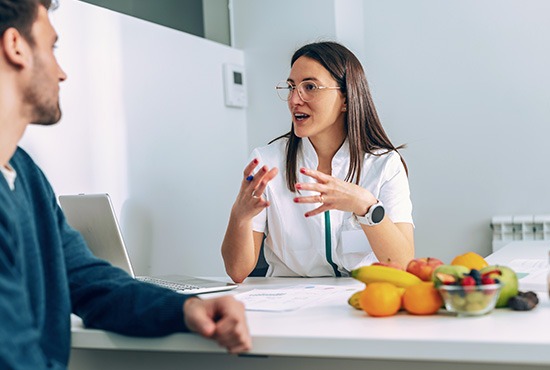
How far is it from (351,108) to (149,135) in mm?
811

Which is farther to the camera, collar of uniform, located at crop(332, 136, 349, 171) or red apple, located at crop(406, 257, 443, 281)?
collar of uniform, located at crop(332, 136, 349, 171)

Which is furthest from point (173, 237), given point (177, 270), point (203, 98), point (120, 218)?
point (203, 98)

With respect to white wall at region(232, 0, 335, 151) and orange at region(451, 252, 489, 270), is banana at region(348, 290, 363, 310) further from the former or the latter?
white wall at region(232, 0, 335, 151)

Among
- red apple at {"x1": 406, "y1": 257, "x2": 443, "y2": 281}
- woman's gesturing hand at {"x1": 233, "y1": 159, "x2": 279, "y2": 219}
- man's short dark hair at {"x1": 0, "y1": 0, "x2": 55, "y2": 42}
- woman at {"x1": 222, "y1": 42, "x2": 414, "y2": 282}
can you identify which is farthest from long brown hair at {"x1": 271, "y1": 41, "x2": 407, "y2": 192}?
man's short dark hair at {"x1": 0, "y1": 0, "x2": 55, "y2": 42}

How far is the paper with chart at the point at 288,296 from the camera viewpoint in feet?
5.25

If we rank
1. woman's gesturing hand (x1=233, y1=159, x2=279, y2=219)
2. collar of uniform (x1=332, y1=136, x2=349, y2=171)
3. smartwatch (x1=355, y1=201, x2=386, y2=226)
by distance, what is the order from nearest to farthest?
woman's gesturing hand (x1=233, y1=159, x2=279, y2=219) < smartwatch (x1=355, y1=201, x2=386, y2=226) < collar of uniform (x1=332, y1=136, x2=349, y2=171)

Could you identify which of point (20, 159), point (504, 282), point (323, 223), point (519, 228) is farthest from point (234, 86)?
point (504, 282)

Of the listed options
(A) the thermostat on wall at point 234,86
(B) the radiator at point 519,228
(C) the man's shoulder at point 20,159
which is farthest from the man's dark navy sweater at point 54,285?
(B) the radiator at point 519,228

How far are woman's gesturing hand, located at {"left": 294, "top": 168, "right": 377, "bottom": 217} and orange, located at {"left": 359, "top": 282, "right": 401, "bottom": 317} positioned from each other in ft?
2.03

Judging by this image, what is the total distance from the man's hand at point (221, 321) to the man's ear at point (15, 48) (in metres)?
0.52

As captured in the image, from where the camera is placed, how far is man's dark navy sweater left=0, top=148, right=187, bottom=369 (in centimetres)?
125

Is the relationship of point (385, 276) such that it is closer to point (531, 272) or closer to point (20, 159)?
point (531, 272)

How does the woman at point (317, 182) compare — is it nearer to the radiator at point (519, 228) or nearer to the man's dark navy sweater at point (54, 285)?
the man's dark navy sweater at point (54, 285)

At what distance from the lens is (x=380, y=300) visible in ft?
4.62
